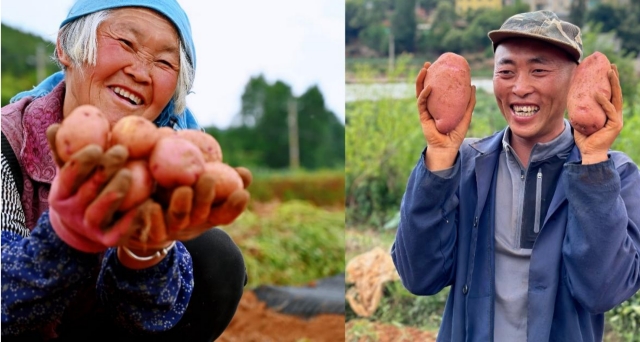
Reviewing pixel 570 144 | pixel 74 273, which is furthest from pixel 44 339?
pixel 570 144

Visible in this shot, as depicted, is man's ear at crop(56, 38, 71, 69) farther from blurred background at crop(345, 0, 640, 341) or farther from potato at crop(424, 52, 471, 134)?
blurred background at crop(345, 0, 640, 341)

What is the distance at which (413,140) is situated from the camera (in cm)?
503

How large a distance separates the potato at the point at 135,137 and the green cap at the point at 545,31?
1030mm

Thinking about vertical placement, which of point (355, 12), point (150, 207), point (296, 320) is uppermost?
point (150, 207)

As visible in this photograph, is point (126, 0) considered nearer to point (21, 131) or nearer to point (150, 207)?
point (21, 131)

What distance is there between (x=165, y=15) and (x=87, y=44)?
7.7 inches

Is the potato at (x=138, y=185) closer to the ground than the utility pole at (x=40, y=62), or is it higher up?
higher up

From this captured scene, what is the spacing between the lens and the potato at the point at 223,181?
4.54 ft

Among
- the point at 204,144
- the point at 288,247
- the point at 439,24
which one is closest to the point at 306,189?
the point at 288,247

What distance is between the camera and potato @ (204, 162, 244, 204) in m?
1.38

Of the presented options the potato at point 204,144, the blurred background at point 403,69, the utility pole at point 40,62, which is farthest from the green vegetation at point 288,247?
the utility pole at point 40,62

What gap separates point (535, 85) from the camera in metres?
2.01

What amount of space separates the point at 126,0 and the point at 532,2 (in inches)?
133

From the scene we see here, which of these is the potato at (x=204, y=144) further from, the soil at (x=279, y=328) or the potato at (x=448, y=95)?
the soil at (x=279, y=328)
